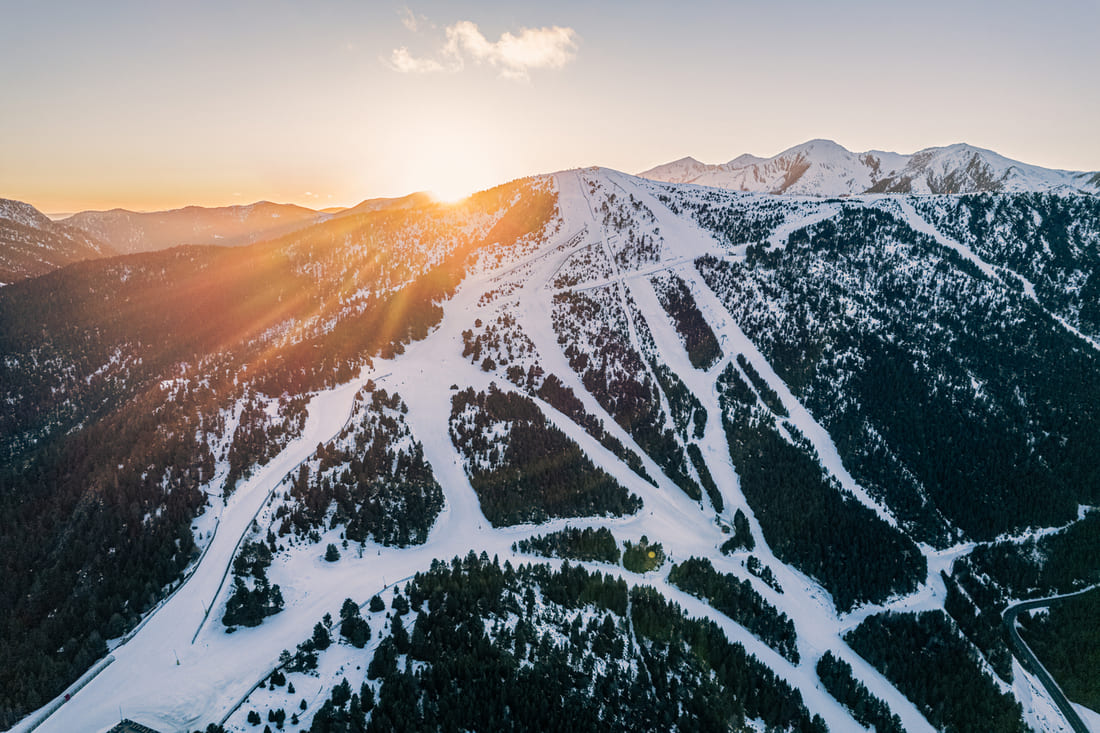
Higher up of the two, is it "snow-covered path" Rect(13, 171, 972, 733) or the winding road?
"snow-covered path" Rect(13, 171, 972, 733)

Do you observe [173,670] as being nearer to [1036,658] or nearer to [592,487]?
[592,487]

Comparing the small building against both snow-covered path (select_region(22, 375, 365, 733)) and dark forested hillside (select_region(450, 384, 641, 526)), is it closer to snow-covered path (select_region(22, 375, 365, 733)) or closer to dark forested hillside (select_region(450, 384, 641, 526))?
snow-covered path (select_region(22, 375, 365, 733))

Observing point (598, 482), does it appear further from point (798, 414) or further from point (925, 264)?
point (925, 264)

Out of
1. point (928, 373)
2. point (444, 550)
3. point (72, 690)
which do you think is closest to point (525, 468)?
point (444, 550)

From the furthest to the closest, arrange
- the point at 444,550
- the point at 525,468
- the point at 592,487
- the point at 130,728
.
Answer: the point at 525,468 < the point at 592,487 < the point at 444,550 < the point at 130,728

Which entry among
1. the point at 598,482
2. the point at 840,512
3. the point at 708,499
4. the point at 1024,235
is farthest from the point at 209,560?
the point at 1024,235

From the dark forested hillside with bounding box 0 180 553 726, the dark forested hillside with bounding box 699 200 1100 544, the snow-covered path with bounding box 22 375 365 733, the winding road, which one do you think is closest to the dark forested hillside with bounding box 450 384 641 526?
the dark forested hillside with bounding box 0 180 553 726
